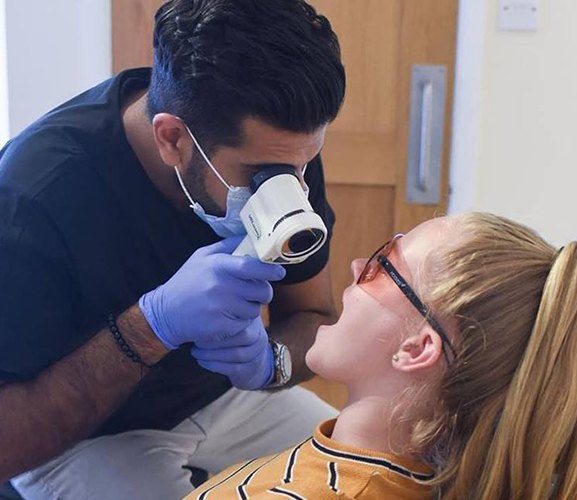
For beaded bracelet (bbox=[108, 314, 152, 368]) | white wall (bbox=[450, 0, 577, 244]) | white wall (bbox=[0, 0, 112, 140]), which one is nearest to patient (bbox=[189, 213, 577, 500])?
beaded bracelet (bbox=[108, 314, 152, 368])

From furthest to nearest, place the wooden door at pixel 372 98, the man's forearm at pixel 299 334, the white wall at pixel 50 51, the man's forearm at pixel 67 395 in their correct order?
the wooden door at pixel 372 98 < the white wall at pixel 50 51 < the man's forearm at pixel 299 334 < the man's forearm at pixel 67 395

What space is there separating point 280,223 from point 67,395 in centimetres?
42

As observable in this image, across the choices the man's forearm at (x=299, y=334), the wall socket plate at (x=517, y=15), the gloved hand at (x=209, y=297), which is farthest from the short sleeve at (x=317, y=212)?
the wall socket plate at (x=517, y=15)

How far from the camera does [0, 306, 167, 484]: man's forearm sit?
3.75ft

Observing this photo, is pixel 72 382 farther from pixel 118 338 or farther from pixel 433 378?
pixel 433 378

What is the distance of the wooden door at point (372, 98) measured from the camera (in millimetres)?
2100

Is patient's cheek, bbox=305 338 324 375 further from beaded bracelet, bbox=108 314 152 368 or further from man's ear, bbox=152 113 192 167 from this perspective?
man's ear, bbox=152 113 192 167

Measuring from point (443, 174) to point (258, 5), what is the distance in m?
1.14

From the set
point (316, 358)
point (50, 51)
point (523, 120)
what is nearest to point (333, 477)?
point (316, 358)

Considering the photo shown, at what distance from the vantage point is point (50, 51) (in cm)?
201

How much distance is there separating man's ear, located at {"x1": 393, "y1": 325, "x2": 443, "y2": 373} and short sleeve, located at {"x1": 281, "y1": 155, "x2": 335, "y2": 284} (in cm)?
44

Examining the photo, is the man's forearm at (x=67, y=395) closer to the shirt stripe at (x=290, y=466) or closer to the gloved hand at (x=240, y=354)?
the gloved hand at (x=240, y=354)

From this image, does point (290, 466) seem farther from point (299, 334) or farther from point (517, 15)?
point (517, 15)

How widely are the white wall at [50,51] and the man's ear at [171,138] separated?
0.90m
